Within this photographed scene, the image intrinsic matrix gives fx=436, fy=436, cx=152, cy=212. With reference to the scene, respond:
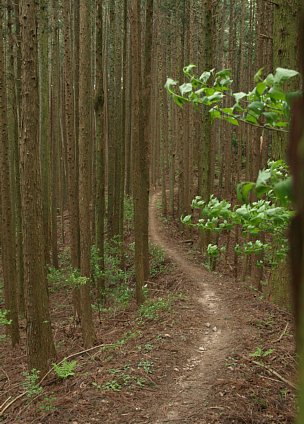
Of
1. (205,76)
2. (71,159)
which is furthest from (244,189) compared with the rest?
(71,159)

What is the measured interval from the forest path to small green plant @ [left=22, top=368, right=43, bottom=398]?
2.17 meters

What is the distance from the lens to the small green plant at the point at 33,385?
6883 mm

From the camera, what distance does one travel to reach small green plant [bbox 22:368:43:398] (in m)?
6.88

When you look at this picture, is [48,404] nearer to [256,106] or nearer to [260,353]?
[260,353]

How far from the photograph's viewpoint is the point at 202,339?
26.4 feet

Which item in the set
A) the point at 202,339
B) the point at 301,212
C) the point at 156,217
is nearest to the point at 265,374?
the point at 202,339

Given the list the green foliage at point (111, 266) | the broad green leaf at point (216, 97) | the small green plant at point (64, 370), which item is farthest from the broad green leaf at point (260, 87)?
the green foliage at point (111, 266)

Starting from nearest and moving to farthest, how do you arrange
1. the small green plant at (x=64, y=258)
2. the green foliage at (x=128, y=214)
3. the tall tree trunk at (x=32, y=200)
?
1. the tall tree trunk at (x=32, y=200)
2. the small green plant at (x=64, y=258)
3. the green foliage at (x=128, y=214)

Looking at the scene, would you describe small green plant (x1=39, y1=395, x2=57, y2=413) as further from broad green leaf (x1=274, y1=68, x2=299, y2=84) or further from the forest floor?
broad green leaf (x1=274, y1=68, x2=299, y2=84)

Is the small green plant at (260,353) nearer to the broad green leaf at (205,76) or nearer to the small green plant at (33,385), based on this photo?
the small green plant at (33,385)

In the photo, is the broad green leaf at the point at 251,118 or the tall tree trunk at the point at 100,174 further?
the tall tree trunk at the point at 100,174

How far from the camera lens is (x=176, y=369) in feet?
22.5

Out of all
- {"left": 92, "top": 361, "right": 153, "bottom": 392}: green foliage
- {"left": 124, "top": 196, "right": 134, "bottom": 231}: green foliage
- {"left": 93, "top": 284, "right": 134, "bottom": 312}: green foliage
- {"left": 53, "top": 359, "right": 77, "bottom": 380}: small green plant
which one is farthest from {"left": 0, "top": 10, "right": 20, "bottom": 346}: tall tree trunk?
{"left": 124, "top": 196, "right": 134, "bottom": 231}: green foliage

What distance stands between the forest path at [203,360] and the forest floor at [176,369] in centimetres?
2
